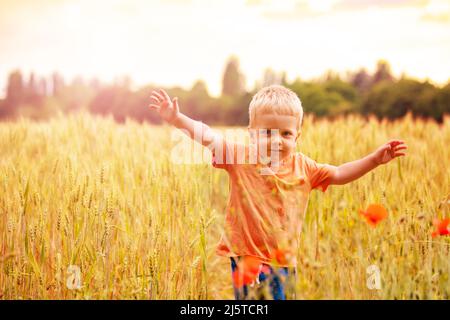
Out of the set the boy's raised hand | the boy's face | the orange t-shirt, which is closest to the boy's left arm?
the orange t-shirt

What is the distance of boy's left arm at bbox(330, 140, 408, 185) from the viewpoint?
169cm

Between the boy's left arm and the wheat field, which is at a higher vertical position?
the boy's left arm

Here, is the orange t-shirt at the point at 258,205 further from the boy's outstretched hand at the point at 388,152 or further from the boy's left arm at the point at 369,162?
the boy's outstretched hand at the point at 388,152

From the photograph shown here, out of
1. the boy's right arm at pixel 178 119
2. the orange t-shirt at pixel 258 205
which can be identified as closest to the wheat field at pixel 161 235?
the orange t-shirt at pixel 258 205

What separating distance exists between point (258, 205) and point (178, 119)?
0.36m

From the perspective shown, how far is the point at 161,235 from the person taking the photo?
1.94m

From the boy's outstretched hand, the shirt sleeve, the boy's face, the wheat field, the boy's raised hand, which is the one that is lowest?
the wheat field

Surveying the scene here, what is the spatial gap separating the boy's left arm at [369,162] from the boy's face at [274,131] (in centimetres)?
24

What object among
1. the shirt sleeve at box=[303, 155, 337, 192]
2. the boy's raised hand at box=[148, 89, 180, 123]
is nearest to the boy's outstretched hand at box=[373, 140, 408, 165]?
the shirt sleeve at box=[303, 155, 337, 192]

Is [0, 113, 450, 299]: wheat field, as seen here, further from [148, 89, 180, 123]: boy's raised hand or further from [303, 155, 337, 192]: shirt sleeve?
[148, 89, 180, 123]: boy's raised hand

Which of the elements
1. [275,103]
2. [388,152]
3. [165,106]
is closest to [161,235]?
[165,106]

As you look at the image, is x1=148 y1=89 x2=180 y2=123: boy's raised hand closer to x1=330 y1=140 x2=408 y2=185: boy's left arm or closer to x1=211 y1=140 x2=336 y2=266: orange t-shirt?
x1=211 y1=140 x2=336 y2=266: orange t-shirt

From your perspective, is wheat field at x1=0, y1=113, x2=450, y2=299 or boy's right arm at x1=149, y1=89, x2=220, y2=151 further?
wheat field at x1=0, y1=113, x2=450, y2=299

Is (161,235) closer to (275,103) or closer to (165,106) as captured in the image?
(165,106)
